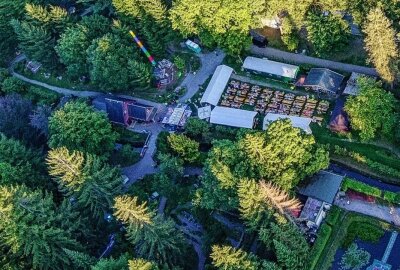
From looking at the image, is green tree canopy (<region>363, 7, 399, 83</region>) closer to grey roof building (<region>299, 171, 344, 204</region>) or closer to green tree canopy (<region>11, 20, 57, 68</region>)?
grey roof building (<region>299, 171, 344, 204</region>)

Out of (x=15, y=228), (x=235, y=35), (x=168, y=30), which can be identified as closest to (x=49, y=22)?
(x=168, y=30)

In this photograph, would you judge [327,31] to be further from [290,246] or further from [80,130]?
[80,130]

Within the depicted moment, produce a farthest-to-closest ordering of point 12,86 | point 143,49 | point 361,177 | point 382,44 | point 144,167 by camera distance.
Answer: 1. point 12,86
2. point 143,49
3. point 144,167
4. point 361,177
5. point 382,44

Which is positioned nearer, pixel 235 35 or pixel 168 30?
pixel 235 35

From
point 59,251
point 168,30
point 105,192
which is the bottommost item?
point 59,251

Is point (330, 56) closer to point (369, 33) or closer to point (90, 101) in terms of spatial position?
point (369, 33)

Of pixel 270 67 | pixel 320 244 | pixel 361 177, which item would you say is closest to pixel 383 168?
pixel 361 177

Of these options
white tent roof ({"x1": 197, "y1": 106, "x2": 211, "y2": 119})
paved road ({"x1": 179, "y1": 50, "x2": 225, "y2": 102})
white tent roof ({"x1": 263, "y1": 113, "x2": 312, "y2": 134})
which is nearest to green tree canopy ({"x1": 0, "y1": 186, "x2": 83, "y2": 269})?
white tent roof ({"x1": 197, "y1": 106, "x2": 211, "y2": 119})
